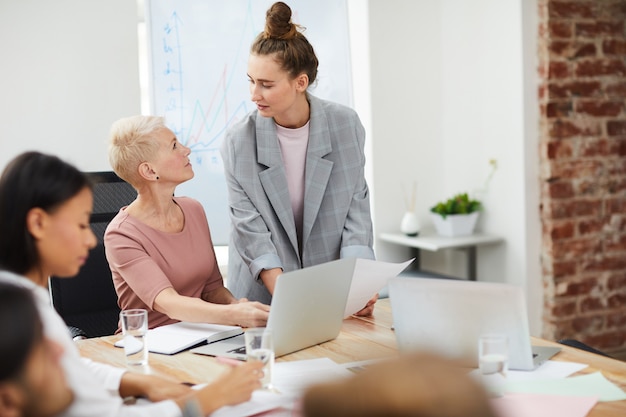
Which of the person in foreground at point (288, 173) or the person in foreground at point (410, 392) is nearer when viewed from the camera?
the person in foreground at point (410, 392)

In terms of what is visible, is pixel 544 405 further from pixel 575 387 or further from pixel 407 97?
pixel 407 97

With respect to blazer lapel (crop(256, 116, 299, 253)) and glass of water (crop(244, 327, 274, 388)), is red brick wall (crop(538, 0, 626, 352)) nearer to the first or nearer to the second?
blazer lapel (crop(256, 116, 299, 253))

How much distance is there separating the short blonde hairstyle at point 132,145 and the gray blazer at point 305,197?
0.84ft

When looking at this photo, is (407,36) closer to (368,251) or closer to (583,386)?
(368,251)

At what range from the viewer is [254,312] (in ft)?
5.94

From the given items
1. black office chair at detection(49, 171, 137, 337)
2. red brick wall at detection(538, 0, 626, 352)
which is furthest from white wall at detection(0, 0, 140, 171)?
red brick wall at detection(538, 0, 626, 352)

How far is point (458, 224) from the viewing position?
3670mm

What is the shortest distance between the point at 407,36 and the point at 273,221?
1914 mm

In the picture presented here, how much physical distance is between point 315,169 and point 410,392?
69.9 inches

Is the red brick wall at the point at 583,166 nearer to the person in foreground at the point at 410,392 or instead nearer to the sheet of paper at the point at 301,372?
the sheet of paper at the point at 301,372

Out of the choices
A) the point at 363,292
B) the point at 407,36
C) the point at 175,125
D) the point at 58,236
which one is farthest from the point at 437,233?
the point at 58,236

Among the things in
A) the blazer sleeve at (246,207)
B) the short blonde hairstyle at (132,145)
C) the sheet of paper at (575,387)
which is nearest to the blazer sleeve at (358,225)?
the blazer sleeve at (246,207)

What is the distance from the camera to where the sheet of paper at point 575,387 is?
4.56 feet

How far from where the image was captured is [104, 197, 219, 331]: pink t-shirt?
77.2 inches
